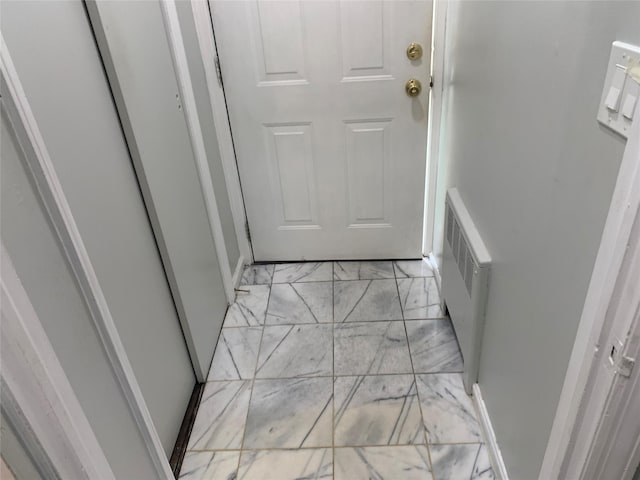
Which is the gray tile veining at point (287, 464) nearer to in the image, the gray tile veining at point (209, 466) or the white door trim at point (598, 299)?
the gray tile veining at point (209, 466)

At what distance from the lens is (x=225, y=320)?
7.18 feet

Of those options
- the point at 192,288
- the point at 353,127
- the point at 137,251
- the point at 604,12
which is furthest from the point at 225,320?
the point at 604,12

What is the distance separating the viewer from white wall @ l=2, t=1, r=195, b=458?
0.87 metres

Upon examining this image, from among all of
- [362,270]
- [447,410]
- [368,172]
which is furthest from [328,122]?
[447,410]

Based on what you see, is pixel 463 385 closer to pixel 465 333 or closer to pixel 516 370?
pixel 465 333

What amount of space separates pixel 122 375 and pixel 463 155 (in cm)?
131

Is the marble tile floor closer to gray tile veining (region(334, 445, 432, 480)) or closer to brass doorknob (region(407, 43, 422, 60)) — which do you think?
gray tile veining (region(334, 445, 432, 480))

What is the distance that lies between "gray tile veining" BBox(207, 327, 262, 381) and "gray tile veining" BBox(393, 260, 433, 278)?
79 cm

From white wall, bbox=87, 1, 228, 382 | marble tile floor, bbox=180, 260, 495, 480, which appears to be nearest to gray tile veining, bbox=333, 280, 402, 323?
marble tile floor, bbox=180, 260, 495, 480

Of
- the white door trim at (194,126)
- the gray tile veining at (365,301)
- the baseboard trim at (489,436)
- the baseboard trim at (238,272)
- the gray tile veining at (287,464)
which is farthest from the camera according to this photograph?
the baseboard trim at (238,272)

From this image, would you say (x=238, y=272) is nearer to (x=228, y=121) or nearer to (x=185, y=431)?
(x=228, y=121)

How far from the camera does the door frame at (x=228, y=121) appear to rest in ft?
6.33

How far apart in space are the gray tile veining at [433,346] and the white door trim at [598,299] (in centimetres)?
89

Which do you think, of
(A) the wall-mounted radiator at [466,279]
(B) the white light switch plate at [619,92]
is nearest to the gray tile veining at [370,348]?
(A) the wall-mounted radiator at [466,279]
